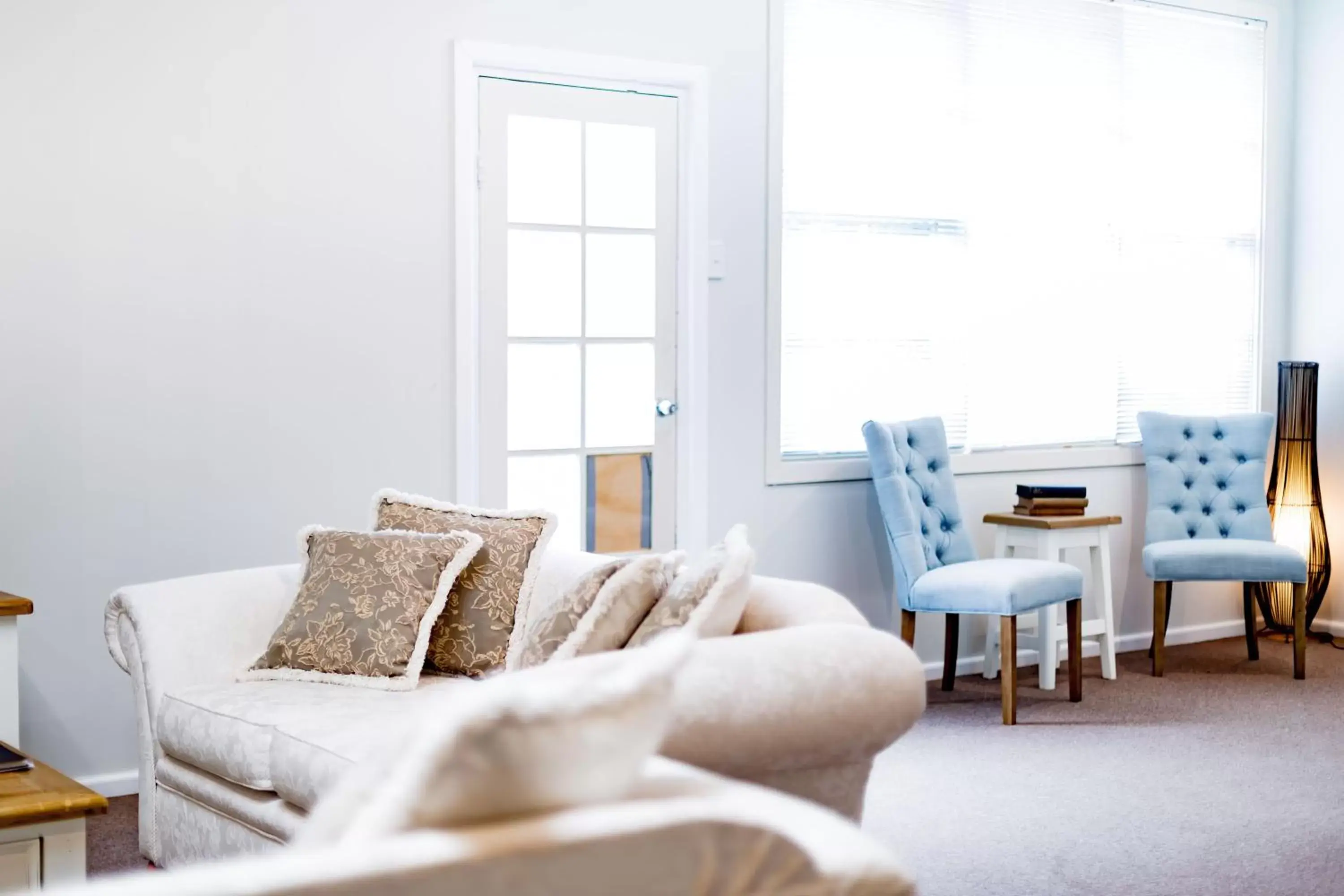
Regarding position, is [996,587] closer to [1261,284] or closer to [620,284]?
[620,284]

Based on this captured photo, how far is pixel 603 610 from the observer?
253cm

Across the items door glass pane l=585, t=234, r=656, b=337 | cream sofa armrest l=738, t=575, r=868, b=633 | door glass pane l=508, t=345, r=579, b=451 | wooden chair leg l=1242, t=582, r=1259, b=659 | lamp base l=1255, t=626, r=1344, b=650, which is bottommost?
lamp base l=1255, t=626, r=1344, b=650

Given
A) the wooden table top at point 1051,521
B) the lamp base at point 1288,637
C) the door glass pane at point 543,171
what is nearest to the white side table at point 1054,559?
the wooden table top at point 1051,521

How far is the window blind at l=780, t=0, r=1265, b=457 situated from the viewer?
197 inches

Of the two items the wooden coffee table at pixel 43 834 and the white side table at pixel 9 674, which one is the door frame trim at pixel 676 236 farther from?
the wooden coffee table at pixel 43 834

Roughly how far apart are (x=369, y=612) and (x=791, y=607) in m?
1.05

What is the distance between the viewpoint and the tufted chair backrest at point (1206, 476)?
5.46 m

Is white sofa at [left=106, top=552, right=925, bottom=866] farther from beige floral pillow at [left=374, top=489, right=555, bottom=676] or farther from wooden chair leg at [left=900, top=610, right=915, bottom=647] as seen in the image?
wooden chair leg at [left=900, top=610, right=915, bottom=647]

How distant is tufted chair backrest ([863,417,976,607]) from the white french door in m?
0.70

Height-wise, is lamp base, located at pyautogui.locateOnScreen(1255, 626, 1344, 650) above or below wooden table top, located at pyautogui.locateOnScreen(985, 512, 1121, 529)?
below

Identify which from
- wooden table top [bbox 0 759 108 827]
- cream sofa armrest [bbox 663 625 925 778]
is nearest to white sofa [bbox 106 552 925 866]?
cream sofa armrest [bbox 663 625 925 778]

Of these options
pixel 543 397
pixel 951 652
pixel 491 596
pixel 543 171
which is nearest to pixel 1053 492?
pixel 951 652

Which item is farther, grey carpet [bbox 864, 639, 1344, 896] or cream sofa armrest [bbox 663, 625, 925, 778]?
grey carpet [bbox 864, 639, 1344, 896]

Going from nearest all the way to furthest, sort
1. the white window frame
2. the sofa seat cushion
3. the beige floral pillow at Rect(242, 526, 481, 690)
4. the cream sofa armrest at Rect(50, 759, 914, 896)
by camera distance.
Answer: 1. the cream sofa armrest at Rect(50, 759, 914, 896)
2. the sofa seat cushion
3. the beige floral pillow at Rect(242, 526, 481, 690)
4. the white window frame
